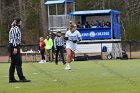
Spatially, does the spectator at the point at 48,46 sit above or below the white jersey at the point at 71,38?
below

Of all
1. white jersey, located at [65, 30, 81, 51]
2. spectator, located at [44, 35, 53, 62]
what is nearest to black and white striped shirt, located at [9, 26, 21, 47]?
Answer: white jersey, located at [65, 30, 81, 51]

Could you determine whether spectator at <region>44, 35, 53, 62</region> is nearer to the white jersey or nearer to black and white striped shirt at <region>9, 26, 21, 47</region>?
the white jersey

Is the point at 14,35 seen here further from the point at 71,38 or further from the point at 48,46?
the point at 48,46

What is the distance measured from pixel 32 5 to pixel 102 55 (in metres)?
29.0

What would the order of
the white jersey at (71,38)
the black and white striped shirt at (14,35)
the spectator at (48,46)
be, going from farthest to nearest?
the spectator at (48,46) → the white jersey at (71,38) → the black and white striped shirt at (14,35)

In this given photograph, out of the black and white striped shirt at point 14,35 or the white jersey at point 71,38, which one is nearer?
the black and white striped shirt at point 14,35

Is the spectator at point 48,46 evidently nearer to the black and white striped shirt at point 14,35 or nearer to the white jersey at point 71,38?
the white jersey at point 71,38

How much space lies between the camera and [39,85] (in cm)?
1445

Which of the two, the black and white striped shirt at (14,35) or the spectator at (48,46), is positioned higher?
the black and white striped shirt at (14,35)

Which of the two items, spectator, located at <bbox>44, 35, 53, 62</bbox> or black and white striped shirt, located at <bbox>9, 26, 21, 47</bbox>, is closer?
black and white striped shirt, located at <bbox>9, 26, 21, 47</bbox>

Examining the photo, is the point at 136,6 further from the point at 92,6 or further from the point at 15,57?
the point at 15,57

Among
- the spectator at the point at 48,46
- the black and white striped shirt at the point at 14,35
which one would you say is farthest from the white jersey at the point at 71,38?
the spectator at the point at 48,46

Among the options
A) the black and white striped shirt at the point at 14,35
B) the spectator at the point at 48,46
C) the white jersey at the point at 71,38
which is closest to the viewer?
the black and white striped shirt at the point at 14,35

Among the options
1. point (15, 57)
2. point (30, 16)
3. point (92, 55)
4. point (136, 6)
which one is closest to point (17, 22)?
point (15, 57)
